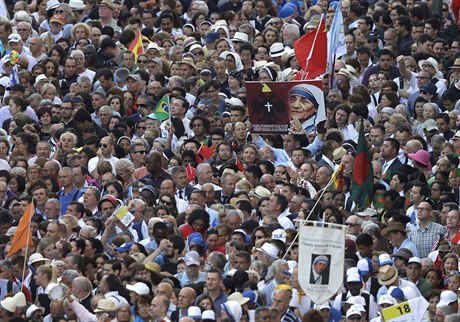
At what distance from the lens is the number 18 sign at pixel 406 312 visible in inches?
896

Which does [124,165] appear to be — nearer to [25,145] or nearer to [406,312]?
[25,145]

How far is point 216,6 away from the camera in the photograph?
115 ft

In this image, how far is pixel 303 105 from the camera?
1142 inches

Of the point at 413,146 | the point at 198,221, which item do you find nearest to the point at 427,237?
the point at 413,146

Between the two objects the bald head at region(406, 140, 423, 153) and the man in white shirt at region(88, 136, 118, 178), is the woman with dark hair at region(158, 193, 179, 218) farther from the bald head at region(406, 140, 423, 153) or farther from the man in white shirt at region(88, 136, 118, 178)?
the bald head at region(406, 140, 423, 153)

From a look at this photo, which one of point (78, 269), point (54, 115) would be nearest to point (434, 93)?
point (54, 115)

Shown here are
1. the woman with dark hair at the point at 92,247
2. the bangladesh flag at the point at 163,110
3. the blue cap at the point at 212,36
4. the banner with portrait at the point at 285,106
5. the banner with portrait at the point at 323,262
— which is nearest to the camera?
the banner with portrait at the point at 323,262

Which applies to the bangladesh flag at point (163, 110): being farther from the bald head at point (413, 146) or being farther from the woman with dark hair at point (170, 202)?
the bald head at point (413, 146)

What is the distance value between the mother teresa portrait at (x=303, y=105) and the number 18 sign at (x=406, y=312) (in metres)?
6.30

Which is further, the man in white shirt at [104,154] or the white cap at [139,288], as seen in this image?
the man in white shirt at [104,154]

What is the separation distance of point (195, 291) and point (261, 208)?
3.04 m

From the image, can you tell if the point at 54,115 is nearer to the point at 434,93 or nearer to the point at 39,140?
the point at 39,140

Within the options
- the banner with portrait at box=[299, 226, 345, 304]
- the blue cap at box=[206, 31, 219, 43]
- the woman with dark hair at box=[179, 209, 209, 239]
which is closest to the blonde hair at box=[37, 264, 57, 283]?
the woman with dark hair at box=[179, 209, 209, 239]

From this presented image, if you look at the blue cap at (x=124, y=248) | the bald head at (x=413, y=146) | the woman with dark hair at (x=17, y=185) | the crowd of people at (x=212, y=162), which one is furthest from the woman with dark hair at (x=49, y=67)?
the blue cap at (x=124, y=248)
